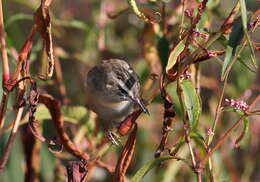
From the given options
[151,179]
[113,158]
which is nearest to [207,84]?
[151,179]

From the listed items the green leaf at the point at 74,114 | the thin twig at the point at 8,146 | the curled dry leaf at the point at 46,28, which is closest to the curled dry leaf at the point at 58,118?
the thin twig at the point at 8,146

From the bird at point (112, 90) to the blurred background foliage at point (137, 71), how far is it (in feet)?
0.25

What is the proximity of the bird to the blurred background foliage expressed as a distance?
7 cm

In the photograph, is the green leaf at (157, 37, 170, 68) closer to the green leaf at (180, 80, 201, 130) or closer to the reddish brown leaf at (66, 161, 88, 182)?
the green leaf at (180, 80, 201, 130)

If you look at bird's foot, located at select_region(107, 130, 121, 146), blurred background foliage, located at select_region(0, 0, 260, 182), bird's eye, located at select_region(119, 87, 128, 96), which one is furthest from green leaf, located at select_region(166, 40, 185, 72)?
bird's eye, located at select_region(119, 87, 128, 96)

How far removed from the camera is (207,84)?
3432 mm

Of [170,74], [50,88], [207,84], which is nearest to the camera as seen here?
[170,74]

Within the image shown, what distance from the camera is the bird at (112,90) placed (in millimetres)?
2420

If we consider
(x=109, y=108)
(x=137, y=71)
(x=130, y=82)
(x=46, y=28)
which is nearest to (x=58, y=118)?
(x=46, y=28)

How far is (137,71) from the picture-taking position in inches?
116

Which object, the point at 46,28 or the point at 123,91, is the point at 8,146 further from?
the point at 123,91

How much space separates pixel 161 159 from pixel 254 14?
51 centimetres

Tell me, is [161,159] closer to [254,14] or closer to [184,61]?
[184,61]

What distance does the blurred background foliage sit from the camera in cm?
252
